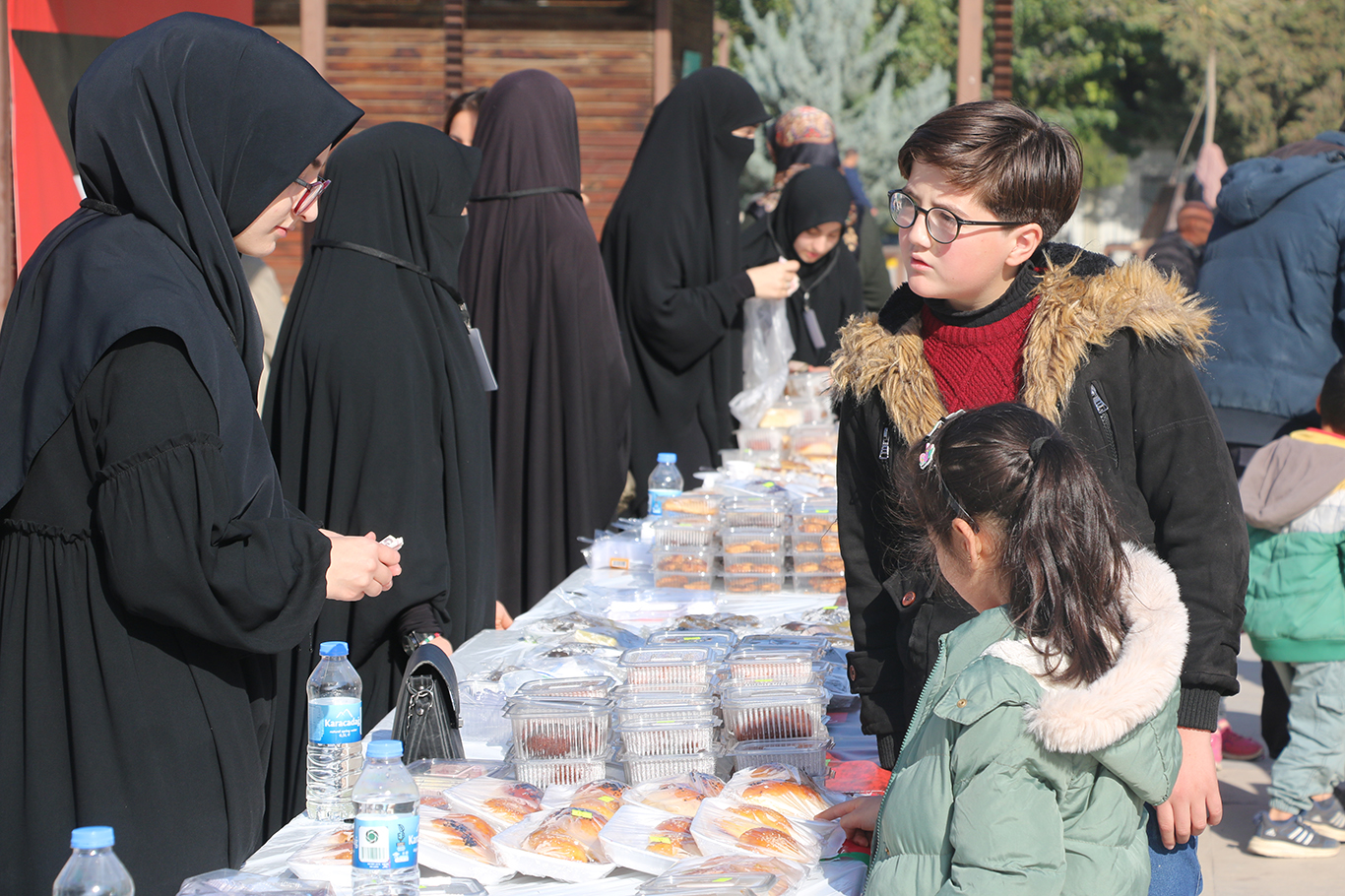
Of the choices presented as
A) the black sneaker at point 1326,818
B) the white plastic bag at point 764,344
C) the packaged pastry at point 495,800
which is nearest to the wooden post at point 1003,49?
the white plastic bag at point 764,344

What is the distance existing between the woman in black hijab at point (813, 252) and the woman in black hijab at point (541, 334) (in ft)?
4.99

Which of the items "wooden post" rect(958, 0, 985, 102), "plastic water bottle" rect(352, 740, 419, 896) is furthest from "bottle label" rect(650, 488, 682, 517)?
"wooden post" rect(958, 0, 985, 102)

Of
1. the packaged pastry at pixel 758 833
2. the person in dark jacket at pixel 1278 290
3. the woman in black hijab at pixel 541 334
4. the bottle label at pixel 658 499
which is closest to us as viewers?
the packaged pastry at pixel 758 833

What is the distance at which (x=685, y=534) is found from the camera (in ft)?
11.6

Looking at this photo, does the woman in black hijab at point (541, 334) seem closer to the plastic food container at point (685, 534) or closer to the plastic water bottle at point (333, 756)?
the plastic food container at point (685, 534)

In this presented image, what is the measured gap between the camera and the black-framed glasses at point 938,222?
1.94m

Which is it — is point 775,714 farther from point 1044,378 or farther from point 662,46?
point 662,46

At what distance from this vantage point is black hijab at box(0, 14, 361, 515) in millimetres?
1762

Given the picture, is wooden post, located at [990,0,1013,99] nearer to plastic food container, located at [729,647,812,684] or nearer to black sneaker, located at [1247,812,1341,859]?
black sneaker, located at [1247,812,1341,859]

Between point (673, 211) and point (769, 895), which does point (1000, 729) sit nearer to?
point (769, 895)

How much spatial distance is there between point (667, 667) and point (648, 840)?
51cm

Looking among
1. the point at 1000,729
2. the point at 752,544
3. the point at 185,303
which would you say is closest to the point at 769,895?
the point at 1000,729

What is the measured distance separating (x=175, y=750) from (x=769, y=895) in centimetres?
91

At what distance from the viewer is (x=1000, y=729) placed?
1.47 m
